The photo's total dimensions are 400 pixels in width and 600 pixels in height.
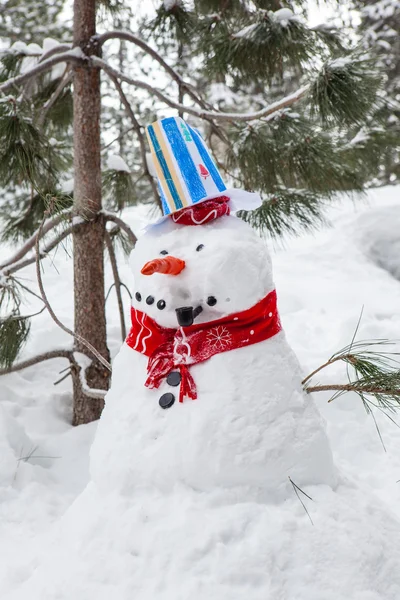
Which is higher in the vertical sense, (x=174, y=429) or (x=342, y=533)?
(x=174, y=429)

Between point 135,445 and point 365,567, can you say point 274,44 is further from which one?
point 365,567

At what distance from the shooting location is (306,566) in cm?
122

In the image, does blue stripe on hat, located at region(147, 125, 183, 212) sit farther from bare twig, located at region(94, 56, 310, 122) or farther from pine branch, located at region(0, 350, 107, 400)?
pine branch, located at region(0, 350, 107, 400)

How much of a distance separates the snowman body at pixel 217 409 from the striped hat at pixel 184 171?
0.10 m

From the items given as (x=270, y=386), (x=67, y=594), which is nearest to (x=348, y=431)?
(x=270, y=386)

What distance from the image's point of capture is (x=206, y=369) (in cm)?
146

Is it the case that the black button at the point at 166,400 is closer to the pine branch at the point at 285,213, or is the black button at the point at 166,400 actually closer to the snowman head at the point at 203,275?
the snowman head at the point at 203,275

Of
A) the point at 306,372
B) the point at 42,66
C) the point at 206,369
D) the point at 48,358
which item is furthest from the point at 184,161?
the point at 306,372

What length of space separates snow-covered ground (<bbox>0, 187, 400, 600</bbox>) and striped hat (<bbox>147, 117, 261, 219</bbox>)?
1010 millimetres

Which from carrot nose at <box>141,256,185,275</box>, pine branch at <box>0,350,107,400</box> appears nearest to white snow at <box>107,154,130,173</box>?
pine branch at <box>0,350,107,400</box>

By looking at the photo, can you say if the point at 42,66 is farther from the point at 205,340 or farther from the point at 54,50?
the point at 205,340

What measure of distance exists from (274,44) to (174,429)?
1.93 m

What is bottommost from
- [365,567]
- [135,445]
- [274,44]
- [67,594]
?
[365,567]

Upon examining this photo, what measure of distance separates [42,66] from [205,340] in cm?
161
